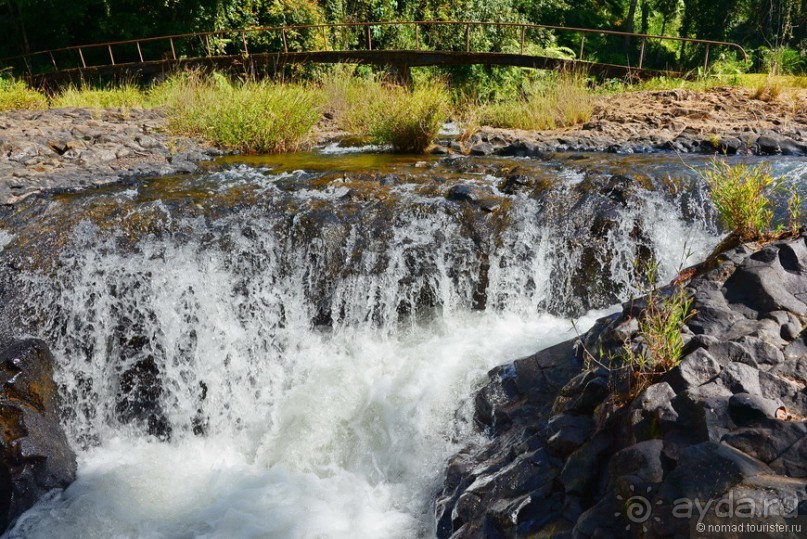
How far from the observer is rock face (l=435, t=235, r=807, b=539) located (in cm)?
237

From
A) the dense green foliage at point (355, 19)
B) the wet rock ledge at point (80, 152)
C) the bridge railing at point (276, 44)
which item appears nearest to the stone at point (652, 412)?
the wet rock ledge at point (80, 152)

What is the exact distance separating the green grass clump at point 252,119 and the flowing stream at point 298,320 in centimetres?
279

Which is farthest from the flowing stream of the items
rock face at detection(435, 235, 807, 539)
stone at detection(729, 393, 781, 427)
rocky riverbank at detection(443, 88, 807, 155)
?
rocky riverbank at detection(443, 88, 807, 155)

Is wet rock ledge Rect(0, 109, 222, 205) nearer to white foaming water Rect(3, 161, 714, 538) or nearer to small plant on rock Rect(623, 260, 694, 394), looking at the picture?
white foaming water Rect(3, 161, 714, 538)

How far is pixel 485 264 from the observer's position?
231 inches

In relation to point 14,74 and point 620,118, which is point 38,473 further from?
point 14,74

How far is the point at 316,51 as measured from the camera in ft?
51.8

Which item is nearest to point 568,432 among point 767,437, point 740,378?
point 740,378

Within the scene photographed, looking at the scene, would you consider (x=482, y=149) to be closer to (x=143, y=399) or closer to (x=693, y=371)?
(x=143, y=399)

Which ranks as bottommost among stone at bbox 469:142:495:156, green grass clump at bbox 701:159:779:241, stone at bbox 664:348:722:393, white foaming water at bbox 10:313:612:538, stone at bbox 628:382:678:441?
white foaming water at bbox 10:313:612:538

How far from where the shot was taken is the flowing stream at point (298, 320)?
437 centimetres

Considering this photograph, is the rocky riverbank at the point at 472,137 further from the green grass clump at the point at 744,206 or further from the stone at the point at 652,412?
the stone at the point at 652,412

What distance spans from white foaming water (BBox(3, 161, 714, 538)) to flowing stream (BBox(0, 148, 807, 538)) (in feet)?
0.05

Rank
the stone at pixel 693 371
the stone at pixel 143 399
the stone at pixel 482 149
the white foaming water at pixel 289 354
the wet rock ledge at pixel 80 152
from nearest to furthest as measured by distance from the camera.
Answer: the stone at pixel 693 371, the white foaming water at pixel 289 354, the stone at pixel 143 399, the wet rock ledge at pixel 80 152, the stone at pixel 482 149
